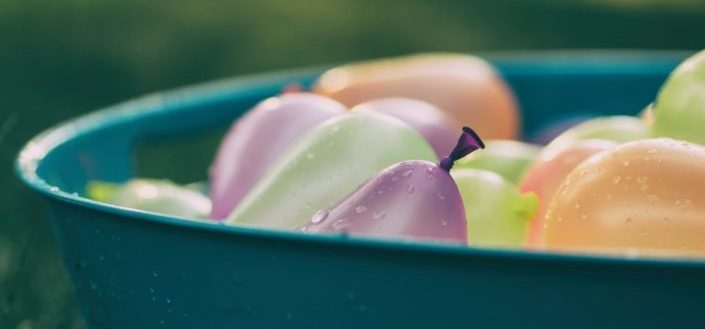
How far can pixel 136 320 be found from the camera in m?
1.00

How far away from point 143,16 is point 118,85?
0.49m

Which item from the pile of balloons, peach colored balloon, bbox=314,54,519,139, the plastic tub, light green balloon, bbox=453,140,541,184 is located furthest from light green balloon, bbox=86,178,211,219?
peach colored balloon, bbox=314,54,519,139

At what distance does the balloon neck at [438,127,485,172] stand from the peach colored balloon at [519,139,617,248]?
0.51 ft

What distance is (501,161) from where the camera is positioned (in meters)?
1.32

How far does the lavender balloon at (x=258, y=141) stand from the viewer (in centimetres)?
129

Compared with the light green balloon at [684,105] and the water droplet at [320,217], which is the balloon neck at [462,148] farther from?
the light green balloon at [684,105]

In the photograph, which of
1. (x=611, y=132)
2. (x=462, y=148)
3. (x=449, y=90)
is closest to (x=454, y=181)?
(x=462, y=148)

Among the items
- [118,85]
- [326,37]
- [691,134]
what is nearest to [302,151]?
[691,134]

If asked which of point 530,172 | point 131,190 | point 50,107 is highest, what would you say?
point 530,172

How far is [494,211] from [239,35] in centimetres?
215

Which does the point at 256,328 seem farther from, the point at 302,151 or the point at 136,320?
the point at 302,151

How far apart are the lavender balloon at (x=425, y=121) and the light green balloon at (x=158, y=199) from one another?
0.68 feet

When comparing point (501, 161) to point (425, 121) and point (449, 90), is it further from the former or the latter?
point (449, 90)

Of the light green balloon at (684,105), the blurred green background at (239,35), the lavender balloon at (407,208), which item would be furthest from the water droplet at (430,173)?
the blurred green background at (239,35)
